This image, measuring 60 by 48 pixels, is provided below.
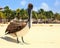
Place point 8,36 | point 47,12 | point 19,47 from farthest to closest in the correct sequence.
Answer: point 47,12, point 8,36, point 19,47

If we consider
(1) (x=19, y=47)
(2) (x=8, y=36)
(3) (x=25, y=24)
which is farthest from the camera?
(2) (x=8, y=36)

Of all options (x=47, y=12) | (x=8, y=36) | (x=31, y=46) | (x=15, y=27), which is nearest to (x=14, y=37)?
(x=8, y=36)

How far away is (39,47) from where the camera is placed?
1009cm

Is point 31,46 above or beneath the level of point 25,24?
beneath

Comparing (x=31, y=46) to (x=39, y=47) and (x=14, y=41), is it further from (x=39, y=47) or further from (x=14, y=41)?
(x=14, y=41)

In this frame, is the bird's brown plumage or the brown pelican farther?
the bird's brown plumage

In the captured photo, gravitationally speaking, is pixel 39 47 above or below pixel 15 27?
below

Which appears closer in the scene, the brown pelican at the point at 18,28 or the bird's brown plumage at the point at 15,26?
the brown pelican at the point at 18,28

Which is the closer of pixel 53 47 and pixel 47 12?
pixel 53 47

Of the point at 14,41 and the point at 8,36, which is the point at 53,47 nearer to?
the point at 14,41

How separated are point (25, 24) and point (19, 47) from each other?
1.24 metres

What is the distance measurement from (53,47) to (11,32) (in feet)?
7.11

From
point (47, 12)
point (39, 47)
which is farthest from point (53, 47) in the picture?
point (47, 12)

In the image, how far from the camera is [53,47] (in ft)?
33.7
